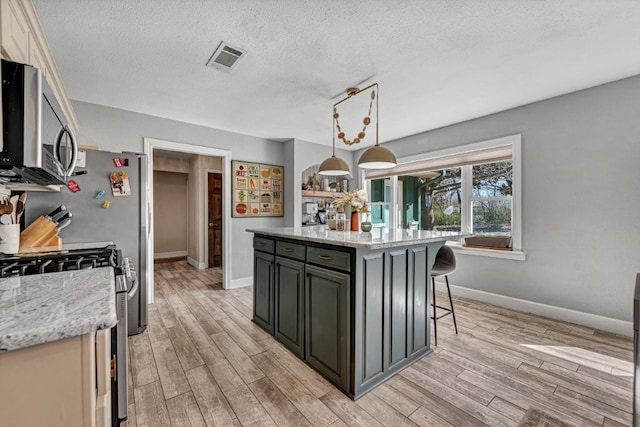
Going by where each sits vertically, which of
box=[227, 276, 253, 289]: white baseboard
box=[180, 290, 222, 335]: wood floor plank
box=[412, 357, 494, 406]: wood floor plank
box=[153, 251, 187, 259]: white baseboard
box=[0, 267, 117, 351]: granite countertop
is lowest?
box=[412, 357, 494, 406]: wood floor plank

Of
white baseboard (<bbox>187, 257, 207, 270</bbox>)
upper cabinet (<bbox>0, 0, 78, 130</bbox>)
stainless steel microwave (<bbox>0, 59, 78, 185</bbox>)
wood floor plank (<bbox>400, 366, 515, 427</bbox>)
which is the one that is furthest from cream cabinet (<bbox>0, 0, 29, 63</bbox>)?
white baseboard (<bbox>187, 257, 207, 270</bbox>)

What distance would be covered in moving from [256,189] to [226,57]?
2.52 metres

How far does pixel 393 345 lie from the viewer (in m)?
2.05

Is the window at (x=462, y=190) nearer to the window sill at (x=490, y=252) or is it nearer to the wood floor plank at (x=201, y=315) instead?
the window sill at (x=490, y=252)

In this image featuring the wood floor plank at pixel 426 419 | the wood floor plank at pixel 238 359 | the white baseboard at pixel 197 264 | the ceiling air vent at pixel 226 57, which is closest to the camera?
the wood floor plank at pixel 426 419

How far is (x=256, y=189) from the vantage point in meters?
4.62

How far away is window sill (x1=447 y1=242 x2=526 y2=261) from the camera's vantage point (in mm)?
3309

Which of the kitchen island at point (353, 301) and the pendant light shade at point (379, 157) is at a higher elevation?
the pendant light shade at point (379, 157)

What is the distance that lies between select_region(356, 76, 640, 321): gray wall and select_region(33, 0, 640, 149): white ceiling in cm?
25

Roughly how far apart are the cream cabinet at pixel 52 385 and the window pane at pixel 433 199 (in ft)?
12.5

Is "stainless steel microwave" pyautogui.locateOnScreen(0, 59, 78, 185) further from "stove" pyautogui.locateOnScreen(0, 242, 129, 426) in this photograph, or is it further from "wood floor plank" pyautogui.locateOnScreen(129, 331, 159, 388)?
"wood floor plank" pyautogui.locateOnScreen(129, 331, 159, 388)

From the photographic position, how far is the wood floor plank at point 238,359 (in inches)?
80.0

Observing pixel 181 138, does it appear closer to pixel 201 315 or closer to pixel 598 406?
pixel 201 315

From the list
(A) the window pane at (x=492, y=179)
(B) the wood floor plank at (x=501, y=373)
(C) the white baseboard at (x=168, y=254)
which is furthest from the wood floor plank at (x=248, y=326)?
(C) the white baseboard at (x=168, y=254)
